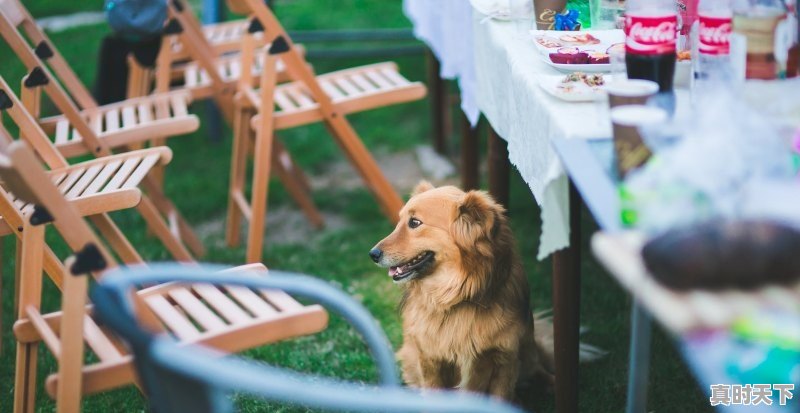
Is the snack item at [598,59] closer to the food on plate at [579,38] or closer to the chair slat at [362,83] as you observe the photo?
the food on plate at [579,38]

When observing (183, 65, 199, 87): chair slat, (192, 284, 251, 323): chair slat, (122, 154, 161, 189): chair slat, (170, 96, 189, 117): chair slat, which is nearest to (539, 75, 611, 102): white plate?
(192, 284, 251, 323): chair slat

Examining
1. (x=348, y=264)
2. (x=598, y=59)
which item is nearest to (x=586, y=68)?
(x=598, y=59)

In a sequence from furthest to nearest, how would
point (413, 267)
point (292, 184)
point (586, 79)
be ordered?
point (292, 184) < point (413, 267) < point (586, 79)

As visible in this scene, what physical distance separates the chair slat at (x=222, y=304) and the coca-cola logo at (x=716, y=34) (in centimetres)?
114

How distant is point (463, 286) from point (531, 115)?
52 cm

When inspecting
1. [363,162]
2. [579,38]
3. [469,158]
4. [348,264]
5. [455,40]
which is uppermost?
[579,38]

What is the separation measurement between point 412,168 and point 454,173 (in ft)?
1.05

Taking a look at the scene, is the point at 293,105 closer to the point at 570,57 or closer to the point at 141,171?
the point at 141,171

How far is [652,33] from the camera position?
71.5 inches

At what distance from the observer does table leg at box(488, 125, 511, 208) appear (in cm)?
310

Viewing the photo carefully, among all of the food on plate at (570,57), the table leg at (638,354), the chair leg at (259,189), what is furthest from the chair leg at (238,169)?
the table leg at (638,354)

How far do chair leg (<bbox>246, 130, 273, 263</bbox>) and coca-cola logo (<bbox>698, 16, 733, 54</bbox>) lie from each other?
6.64 feet

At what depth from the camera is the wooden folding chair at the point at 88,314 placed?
5.67ft

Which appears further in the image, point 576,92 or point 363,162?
point 363,162
